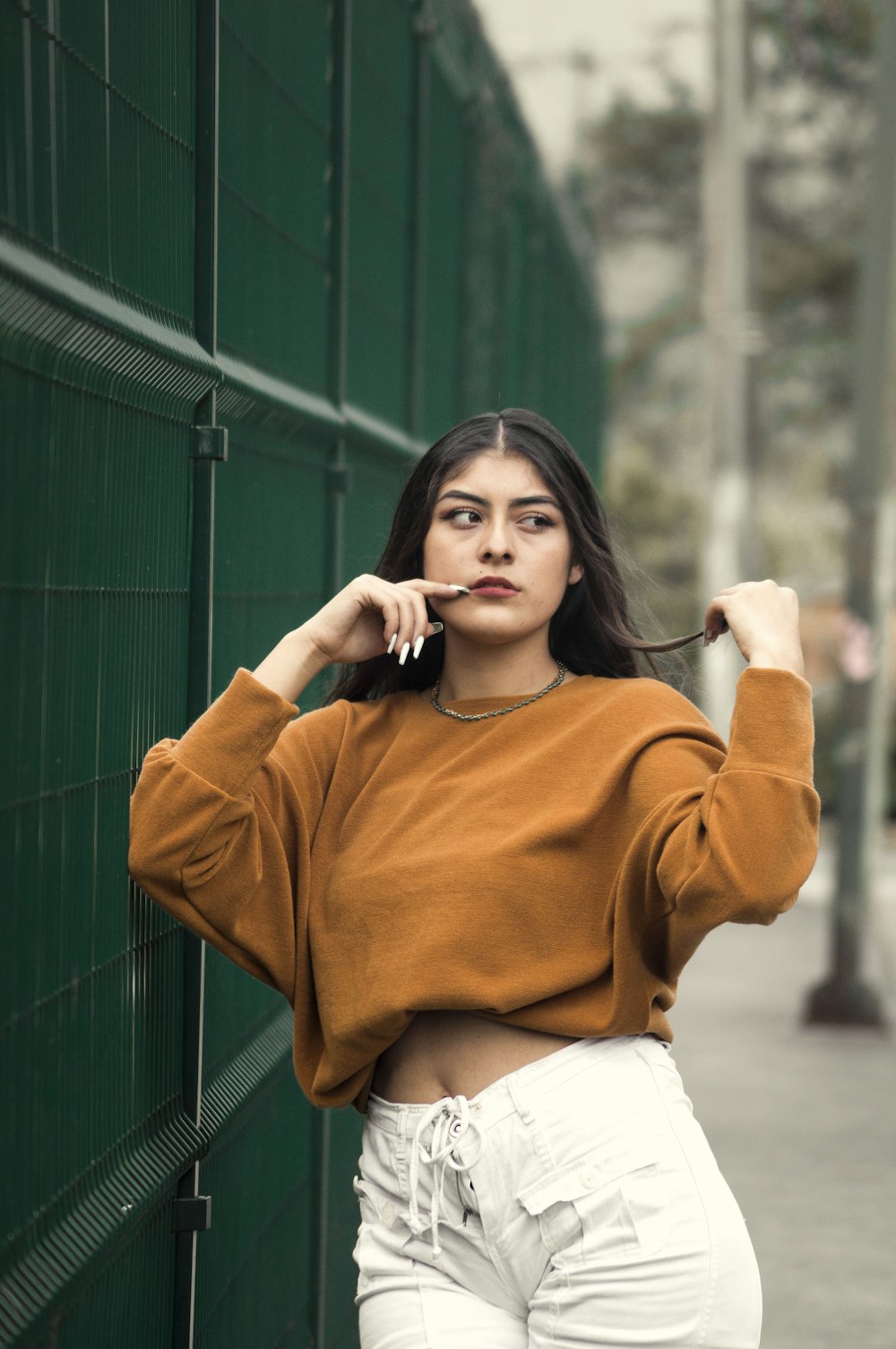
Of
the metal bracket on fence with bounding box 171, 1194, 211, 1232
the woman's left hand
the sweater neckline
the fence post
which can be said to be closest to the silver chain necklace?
the sweater neckline

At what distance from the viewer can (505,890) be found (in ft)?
8.48

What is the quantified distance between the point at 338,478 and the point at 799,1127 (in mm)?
3971

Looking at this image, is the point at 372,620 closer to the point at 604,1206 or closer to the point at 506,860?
the point at 506,860

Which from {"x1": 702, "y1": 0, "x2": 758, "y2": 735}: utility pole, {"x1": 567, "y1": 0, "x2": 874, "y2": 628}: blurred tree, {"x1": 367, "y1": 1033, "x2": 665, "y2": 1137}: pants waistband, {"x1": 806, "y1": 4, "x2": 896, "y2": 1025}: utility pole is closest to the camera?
{"x1": 367, "y1": 1033, "x2": 665, "y2": 1137}: pants waistband

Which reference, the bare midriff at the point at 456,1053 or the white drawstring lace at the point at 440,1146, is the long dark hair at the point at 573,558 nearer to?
the bare midriff at the point at 456,1053

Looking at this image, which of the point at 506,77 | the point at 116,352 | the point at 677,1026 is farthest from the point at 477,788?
the point at 677,1026

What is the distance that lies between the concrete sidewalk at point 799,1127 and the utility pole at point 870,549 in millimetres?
376

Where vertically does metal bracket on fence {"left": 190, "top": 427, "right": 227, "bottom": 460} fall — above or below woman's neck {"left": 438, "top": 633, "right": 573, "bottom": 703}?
above

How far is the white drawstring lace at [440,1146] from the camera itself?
255cm

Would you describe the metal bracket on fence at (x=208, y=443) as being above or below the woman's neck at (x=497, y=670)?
above

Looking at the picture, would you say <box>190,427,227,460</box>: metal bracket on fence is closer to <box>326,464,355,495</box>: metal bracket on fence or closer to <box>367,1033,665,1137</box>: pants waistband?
<box>367,1033,665,1137</box>: pants waistband

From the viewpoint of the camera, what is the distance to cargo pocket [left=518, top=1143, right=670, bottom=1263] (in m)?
2.46

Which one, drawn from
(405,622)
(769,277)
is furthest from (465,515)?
(769,277)

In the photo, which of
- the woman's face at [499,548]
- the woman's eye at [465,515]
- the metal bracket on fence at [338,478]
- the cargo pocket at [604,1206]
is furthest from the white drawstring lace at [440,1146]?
the metal bracket on fence at [338,478]
